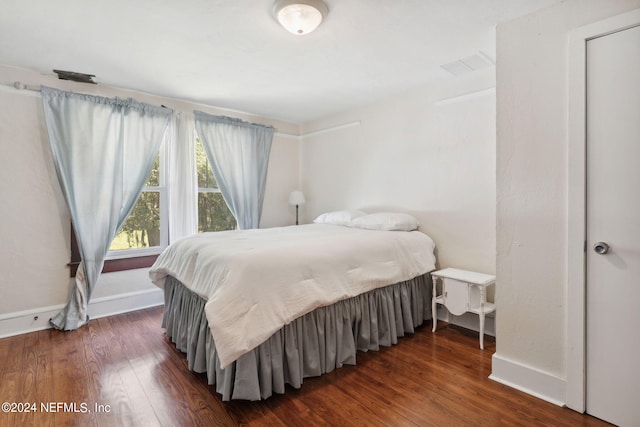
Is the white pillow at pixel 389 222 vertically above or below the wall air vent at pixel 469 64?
below

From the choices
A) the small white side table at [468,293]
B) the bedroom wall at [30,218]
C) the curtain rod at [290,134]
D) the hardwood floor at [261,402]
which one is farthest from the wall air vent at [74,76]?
the small white side table at [468,293]

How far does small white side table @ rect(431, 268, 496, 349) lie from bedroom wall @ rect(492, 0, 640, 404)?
419mm

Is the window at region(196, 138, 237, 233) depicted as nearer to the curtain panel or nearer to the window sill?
the curtain panel

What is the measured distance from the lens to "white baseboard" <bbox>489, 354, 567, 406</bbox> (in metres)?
1.76

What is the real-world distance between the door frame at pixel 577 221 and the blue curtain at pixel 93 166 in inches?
144

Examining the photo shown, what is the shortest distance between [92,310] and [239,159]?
7.61ft

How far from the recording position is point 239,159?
4.04 metres

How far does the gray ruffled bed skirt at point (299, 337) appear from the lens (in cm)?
180

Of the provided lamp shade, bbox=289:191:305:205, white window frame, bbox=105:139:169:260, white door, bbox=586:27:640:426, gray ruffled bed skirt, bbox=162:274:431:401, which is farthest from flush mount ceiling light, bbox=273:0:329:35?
lamp shade, bbox=289:191:305:205

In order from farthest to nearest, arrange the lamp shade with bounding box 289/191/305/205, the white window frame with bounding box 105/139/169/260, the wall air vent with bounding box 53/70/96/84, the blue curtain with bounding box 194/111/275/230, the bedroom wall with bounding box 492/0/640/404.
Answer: the lamp shade with bounding box 289/191/305/205
the blue curtain with bounding box 194/111/275/230
the white window frame with bounding box 105/139/169/260
the wall air vent with bounding box 53/70/96/84
the bedroom wall with bounding box 492/0/640/404

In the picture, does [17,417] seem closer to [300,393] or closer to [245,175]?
[300,393]

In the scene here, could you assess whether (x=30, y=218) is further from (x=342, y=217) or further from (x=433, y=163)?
(x=433, y=163)

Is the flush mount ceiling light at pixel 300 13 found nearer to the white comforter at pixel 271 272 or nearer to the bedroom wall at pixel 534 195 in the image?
the bedroom wall at pixel 534 195

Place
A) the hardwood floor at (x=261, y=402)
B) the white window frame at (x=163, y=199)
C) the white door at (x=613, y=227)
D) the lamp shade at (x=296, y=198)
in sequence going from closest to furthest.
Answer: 1. the white door at (x=613, y=227)
2. the hardwood floor at (x=261, y=402)
3. the white window frame at (x=163, y=199)
4. the lamp shade at (x=296, y=198)
